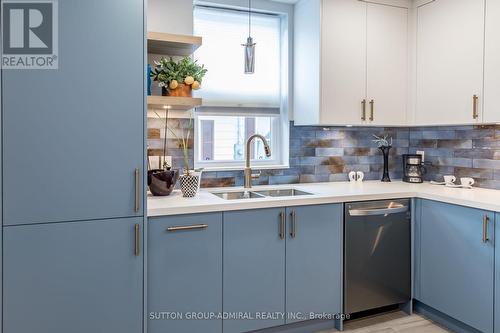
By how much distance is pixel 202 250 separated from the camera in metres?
2.21

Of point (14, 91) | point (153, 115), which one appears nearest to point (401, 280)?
point (153, 115)

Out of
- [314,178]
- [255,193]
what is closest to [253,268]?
[255,193]

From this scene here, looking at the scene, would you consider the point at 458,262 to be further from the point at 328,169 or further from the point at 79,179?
the point at 79,179

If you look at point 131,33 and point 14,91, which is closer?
point 14,91

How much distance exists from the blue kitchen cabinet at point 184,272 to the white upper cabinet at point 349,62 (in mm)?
1258

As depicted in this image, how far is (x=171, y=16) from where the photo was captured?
2689 mm

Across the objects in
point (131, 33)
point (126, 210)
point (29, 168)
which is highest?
point (131, 33)

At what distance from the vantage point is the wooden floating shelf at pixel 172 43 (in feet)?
7.81

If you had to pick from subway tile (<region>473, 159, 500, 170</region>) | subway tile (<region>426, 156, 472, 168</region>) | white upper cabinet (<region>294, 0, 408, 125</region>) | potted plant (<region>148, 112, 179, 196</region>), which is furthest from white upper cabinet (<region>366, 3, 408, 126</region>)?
potted plant (<region>148, 112, 179, 196</region>)

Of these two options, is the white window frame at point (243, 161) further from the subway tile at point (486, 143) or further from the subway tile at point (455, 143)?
the subway tile at point (486, 143)

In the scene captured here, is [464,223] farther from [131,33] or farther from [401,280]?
[131,33]

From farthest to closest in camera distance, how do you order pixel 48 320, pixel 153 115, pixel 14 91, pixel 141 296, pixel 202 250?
pixel 153 115 → pixel 202 250 → pixel 141 296 → pixel 48 320 → pixel 14 91

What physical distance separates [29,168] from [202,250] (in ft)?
3.20

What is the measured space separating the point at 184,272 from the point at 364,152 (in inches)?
78.9
